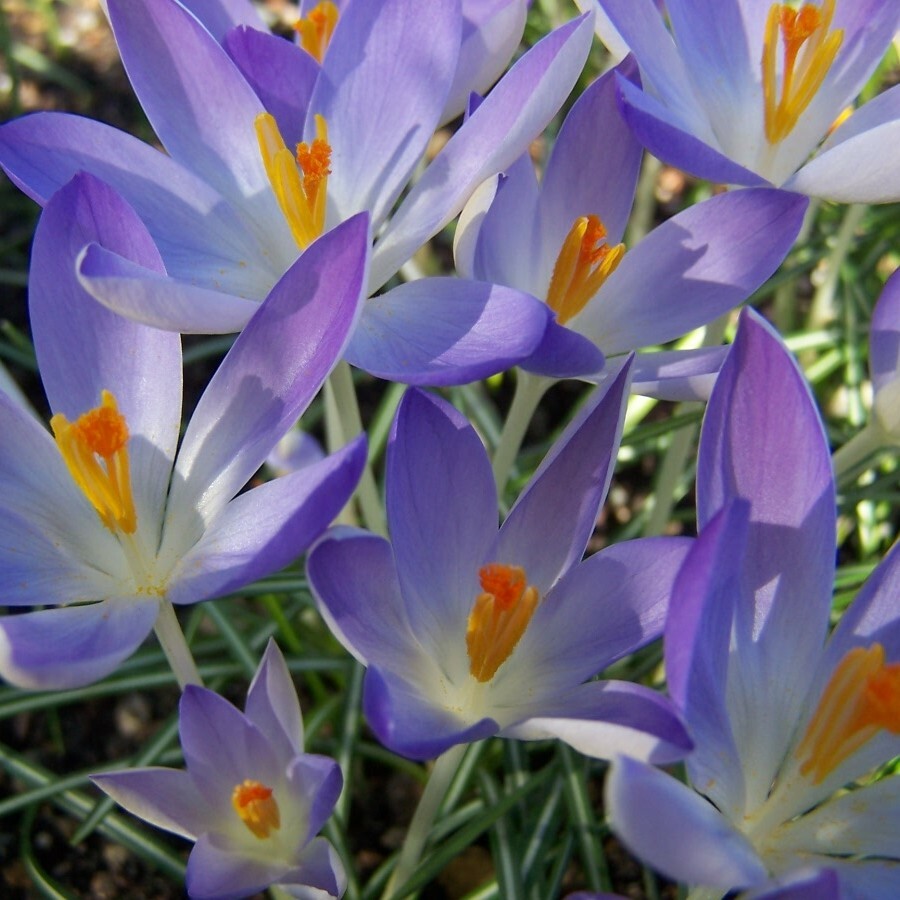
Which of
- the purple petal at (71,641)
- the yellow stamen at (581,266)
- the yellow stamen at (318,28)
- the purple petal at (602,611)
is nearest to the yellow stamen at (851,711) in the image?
the purple petal at (602,611)

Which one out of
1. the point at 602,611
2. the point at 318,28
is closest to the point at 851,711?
the point at 602,611

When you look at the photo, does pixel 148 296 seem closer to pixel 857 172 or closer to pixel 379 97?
pixel 379 97

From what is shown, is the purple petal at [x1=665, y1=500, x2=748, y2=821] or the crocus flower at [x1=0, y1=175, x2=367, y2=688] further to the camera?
the crocus flower at [x1=0, y1=175, x2=367, y2=688]

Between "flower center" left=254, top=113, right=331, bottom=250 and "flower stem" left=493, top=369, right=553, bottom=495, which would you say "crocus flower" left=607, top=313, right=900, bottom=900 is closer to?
"flower stem" left=493, top=369, right=553, bottom=495

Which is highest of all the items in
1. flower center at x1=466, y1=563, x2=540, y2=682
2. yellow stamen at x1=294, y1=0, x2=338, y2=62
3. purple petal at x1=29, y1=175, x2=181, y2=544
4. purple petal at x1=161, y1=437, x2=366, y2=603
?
yellow stamen at x1=294, y1=0, x2=338, y2=62

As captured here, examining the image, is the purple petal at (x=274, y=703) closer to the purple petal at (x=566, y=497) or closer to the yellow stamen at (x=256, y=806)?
the yellow stamen at (x=256, y=806)

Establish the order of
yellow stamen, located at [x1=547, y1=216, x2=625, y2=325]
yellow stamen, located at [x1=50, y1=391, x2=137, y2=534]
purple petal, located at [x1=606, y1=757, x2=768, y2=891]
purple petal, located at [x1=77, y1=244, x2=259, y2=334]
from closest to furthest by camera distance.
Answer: purple petal, located at [x1=606, y1=757, x2=768, y2=891], purple petal, located at [x1=77, y1=244, x2=259, y2=334], yellow stamen, located at [x1=50, y1=391, x2=137, y2=534], yellow stamen, located at [x1=547, y1=216, x2=625, y2=325]

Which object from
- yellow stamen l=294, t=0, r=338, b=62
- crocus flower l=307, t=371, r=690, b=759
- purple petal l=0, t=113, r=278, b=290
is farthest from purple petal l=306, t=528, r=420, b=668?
yellow stamen l=294, t=0, r=338, b=62
